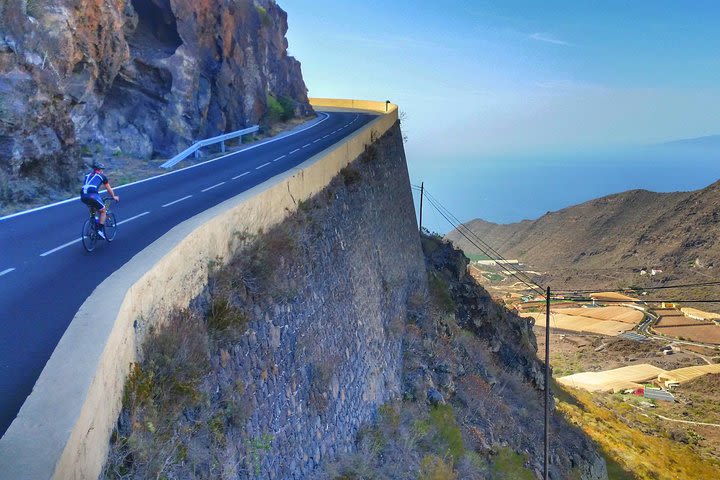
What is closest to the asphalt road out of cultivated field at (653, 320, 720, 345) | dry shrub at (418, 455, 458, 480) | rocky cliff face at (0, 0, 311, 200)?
rocky cliff face at (0, 0, 311, 200)

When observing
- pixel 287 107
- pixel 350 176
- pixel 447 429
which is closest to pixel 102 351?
pixel 447 429

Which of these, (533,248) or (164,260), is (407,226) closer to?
(164,260)

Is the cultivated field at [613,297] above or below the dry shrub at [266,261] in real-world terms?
below

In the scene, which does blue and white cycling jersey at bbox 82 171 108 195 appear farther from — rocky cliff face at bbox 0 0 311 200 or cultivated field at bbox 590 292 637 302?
cultivated field at bbox 590 292 637 302

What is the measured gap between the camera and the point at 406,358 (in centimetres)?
1527

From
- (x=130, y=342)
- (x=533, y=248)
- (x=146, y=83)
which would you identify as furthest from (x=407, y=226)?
(x=533, y=248)

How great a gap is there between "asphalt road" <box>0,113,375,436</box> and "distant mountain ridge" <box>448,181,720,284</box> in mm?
89212

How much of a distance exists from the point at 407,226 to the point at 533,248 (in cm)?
11965

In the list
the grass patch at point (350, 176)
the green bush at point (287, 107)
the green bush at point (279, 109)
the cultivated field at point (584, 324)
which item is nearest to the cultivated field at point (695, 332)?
the cultivated field at point (584, 324)

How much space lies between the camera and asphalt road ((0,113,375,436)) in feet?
15.7

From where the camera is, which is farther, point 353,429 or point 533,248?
→ point 533,248

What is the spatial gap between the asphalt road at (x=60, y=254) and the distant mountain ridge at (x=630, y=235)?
293 feet

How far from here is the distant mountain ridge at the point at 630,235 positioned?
302 feet

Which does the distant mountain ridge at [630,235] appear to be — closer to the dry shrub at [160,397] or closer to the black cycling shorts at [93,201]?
the black cycling shorts at [93,201]
